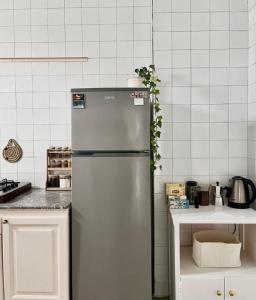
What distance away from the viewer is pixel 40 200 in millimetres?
2508

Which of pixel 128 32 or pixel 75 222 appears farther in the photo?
pixel 128 32

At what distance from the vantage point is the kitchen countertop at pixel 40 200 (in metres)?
2.34

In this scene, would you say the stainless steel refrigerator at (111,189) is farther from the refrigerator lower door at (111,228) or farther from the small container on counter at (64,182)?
the small container on counter at (64,182)

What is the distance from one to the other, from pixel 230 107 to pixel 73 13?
160cm

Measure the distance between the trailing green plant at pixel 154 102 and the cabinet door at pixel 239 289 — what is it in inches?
38.5

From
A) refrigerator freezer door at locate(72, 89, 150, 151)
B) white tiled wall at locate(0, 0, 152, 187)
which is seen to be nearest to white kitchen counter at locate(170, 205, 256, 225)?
refrigerator freezer door at locate(72, 89, 150, 151)

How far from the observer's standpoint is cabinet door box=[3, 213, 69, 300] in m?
2.36

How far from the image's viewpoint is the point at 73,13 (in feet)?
9.53

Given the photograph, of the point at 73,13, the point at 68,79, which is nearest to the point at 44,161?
the point at 68,79

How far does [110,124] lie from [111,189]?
0.47 meters

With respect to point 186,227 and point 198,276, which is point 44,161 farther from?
point 198,276

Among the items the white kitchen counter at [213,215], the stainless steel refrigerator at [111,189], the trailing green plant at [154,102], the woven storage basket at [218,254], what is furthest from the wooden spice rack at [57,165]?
the woven storage basket at [218,254]

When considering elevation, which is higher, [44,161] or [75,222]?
[44,161]

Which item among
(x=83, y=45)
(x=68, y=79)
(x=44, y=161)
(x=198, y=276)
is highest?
(x=83, y=45)
